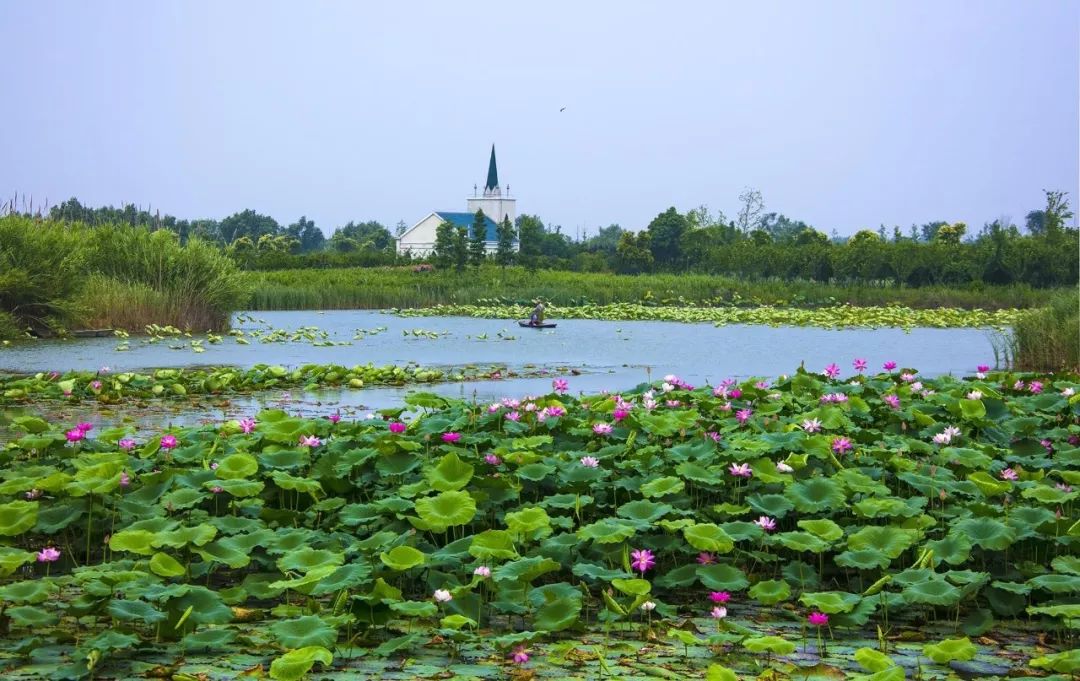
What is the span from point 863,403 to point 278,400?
5.37m

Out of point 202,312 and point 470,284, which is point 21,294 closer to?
point 202,312

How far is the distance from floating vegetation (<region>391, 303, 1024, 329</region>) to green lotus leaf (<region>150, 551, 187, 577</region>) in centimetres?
A: 2220

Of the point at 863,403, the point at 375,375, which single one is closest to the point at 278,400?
the point at 375,375

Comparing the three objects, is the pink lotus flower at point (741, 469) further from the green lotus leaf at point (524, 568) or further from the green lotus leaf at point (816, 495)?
the green lotus leaf at point (524, 568)

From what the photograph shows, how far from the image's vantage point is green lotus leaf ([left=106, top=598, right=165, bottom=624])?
10.6ft

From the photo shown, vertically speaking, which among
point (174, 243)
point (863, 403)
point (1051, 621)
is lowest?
point (1051, 621)

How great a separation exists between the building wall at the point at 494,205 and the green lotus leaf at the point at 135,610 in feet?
284

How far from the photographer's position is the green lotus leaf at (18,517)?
407 cm

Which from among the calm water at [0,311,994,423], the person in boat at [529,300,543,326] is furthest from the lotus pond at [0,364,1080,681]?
the person in boat at [529,300,543,326]

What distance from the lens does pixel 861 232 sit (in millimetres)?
52312

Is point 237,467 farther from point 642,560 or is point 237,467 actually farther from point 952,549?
point 952,549

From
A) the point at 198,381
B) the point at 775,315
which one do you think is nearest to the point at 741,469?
the point at 198,381

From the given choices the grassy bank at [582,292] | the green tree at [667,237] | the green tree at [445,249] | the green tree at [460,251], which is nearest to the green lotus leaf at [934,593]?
the grassy bank at [582,292]

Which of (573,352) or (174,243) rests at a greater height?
(174,243)
